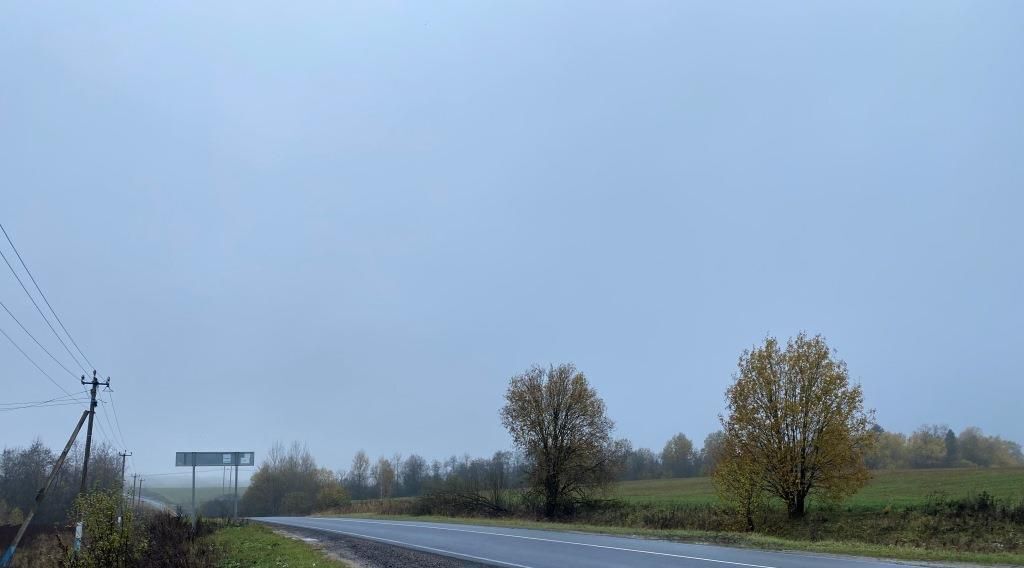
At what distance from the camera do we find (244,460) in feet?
241

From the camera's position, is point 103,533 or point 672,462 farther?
point 672,462

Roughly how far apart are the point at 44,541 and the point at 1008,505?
48.9 m

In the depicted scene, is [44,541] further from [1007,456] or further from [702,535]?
[1007,456]

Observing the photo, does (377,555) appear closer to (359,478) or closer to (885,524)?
(885,524)

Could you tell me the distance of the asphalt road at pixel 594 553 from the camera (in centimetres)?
1596

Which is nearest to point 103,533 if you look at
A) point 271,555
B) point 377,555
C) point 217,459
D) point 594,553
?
point 271,555

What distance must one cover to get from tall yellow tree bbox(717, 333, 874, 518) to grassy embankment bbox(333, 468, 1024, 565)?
5.15 feet

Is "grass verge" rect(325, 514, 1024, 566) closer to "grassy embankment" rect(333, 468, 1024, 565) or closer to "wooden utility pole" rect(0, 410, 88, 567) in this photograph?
"grassy embankment" rect(333, 468, 1024, 565)

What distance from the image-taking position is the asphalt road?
15961 millimetres

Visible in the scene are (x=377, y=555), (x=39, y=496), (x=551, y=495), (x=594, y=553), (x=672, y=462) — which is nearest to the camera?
(x=594, y=553)

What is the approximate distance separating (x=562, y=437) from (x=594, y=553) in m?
33.6

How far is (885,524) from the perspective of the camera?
3186 centimetres

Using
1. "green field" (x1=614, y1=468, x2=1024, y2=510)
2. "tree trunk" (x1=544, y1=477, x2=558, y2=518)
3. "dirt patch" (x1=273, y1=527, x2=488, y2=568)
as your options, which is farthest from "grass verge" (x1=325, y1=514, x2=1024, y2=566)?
"tree trunk" (x1=544, y1=477, x2=558, y2=518)

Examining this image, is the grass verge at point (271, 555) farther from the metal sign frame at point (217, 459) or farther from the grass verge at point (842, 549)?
the metal sign frame at point (217, 459)
